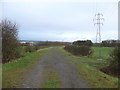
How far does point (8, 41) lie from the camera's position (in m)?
12.2

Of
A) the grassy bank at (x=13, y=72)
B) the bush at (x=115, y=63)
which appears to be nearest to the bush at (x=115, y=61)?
the bush at (x=115, y=63)

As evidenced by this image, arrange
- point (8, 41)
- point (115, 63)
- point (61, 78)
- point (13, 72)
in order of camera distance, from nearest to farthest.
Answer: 1. point (61, 78)
2. point (13, 72)
3. point (115, 63)
4. point (8, 41)

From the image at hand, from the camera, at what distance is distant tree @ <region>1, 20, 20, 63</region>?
11854mm

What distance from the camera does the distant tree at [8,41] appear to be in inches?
467

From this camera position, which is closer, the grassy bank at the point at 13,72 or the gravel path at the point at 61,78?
the gravel path at the point at 61,78

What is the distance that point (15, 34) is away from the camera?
1366 cm

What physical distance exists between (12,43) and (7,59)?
1.68m

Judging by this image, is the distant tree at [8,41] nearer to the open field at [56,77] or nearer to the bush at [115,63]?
the open field at [56,77]

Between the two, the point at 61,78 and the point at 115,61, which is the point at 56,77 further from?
the point at 115,61

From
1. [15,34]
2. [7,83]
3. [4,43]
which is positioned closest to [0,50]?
[4,43]

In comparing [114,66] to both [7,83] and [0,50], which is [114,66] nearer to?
[7,83]

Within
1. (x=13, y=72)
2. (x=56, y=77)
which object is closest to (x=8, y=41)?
(x=13, y=72)

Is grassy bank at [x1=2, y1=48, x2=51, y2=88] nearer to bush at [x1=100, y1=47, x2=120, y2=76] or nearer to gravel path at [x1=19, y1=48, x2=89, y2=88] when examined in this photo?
gravel path at [x1=19, y1=48, x2=89, y2=88]

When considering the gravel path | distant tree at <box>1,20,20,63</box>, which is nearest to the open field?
the gravel path
